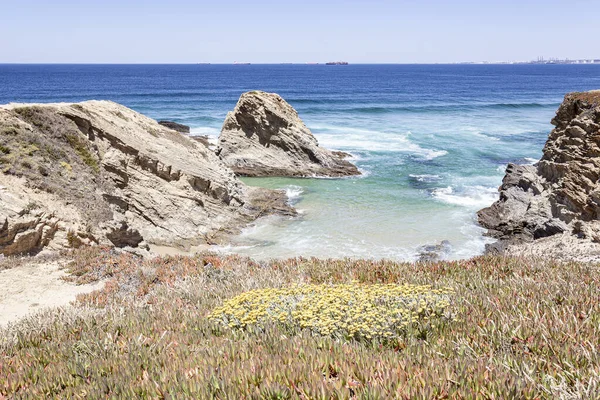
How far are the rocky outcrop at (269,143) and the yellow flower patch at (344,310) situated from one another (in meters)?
25.6

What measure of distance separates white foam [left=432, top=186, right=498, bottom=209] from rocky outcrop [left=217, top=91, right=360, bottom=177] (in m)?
6.93

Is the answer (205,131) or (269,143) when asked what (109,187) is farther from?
(205,131)

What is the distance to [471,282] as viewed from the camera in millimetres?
7555

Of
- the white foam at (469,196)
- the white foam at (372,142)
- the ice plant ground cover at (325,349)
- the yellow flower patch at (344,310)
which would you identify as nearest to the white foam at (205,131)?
the white foam at (372,142)

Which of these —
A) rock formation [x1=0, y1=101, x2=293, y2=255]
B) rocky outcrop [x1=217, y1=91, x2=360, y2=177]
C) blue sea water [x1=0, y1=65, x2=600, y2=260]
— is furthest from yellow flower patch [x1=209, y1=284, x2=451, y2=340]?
rocky outcrop [x1=217, y1=91, x2=360, y2=177]

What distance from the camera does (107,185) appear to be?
56.1 ft

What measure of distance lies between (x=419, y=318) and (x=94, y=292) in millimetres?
6895

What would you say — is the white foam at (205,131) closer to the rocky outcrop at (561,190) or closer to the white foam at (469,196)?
the white foam at (469,196)

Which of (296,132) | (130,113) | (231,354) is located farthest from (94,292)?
(296,132)

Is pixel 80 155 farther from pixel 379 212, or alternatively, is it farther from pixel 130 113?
pixel 379 212

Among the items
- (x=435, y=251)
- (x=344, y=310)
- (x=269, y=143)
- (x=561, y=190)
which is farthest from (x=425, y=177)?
(x=344, y=310)

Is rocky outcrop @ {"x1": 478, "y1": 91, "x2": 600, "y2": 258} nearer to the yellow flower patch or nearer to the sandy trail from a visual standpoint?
the yellow flower patch

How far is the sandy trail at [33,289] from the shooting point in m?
9.47

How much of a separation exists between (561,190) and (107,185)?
58.3 feet
